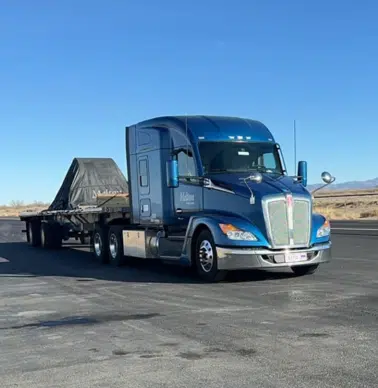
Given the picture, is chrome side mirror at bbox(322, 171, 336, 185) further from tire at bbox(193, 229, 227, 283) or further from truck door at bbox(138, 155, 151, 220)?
truck door at bbox(138, 155, 151, 220)

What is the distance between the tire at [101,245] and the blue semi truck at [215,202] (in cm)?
36

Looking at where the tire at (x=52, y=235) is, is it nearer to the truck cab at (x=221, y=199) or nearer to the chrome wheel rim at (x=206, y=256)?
the truck cab at (x=221, y=199)

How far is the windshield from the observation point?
12961mm

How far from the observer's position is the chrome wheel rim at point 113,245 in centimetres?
1655

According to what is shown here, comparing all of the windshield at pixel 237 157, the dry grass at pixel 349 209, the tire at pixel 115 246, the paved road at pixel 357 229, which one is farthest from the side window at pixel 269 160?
the dry grass at pixel 349 209

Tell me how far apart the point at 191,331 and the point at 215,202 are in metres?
5.06

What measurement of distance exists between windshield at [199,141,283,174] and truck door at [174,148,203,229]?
0.99 ft

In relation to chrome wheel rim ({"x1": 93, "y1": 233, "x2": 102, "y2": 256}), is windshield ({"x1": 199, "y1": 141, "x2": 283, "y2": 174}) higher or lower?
higher

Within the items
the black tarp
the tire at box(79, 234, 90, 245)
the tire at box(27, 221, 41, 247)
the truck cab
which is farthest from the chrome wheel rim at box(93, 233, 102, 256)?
the tire at box(27, 221, 41, 247)

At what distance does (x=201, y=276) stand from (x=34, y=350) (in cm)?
589

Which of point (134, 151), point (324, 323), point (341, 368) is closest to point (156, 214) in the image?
point (134, 151)

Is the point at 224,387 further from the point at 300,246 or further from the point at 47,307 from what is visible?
the point at 300,246

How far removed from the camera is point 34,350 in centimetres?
695

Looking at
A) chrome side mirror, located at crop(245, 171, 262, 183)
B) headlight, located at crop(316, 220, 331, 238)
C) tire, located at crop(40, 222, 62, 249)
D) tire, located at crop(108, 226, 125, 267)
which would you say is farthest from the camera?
tire, located at crop(40, 222, 62, 249)
